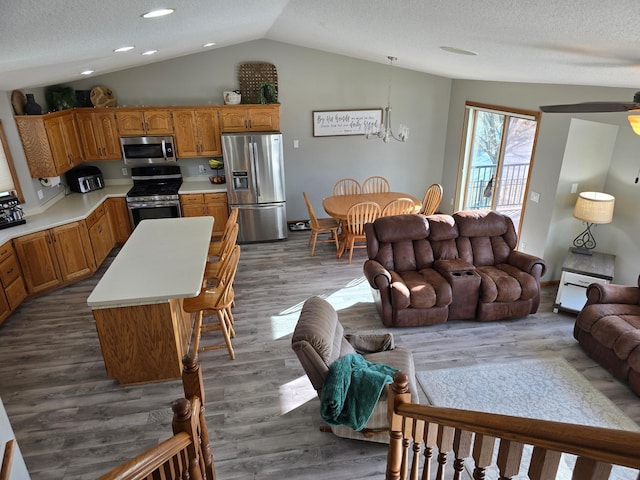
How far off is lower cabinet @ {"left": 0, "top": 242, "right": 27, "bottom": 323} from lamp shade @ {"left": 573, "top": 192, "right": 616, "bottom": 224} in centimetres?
641

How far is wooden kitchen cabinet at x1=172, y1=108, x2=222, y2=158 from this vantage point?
253 inches

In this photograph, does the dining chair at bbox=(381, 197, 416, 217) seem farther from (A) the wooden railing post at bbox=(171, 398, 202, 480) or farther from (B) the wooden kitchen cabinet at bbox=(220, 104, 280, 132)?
(A) the wooden railing post at bbox=(171, 398, 202, 480)

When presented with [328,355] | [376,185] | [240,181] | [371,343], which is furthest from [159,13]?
[376,185]

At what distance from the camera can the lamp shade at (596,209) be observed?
14.7 feet

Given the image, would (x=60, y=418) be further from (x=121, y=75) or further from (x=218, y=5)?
(x=121, y=75)

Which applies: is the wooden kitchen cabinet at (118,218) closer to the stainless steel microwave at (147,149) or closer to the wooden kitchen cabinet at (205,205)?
the stainless steel microwave at (147,149)

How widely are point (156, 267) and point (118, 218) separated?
10.6 ft

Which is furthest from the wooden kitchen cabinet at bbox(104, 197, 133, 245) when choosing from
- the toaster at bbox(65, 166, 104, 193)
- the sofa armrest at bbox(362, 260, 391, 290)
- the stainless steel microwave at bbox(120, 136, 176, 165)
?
the sofa armrest at bbox(362, 260, 391, 290)

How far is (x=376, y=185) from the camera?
7445 mm

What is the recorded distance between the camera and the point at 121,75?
641cm

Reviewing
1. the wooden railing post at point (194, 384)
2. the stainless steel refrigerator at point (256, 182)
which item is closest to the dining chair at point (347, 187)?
the stainless steel refrigerator at point (256, 182)

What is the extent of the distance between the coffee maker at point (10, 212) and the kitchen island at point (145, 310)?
6.41ft

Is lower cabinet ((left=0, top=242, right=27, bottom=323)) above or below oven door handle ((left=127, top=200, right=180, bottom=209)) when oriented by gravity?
below

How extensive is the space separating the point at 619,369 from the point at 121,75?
24.2ft
